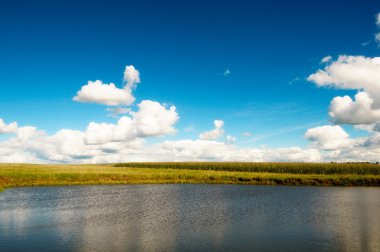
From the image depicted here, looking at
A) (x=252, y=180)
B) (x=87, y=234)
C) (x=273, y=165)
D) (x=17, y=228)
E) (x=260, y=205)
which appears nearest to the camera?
(x=87, y=234)

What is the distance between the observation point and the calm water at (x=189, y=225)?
76.4 feet

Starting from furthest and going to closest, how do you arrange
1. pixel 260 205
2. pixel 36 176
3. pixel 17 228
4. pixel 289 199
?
pixel 36 176 < pixel 289 199 < pixel 260 205 < pixel 17 228

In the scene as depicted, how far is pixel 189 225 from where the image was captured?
30.1 meters

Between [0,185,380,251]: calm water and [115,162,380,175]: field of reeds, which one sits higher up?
[115,162,380,175]: field of reeds

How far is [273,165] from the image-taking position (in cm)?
12469

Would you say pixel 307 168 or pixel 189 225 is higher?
pixel 307 168

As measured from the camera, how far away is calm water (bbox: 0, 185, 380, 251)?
917 inches

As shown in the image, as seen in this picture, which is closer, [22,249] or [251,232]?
[22,249]

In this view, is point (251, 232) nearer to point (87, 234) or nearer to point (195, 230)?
point (195, 230)

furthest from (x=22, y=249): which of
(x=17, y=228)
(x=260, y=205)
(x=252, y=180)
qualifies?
(x=252, y=180)

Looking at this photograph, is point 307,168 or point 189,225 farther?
point 307,168

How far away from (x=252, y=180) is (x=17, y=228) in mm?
60032

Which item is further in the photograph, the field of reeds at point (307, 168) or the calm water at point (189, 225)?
the field of reeds at point (307, 168)

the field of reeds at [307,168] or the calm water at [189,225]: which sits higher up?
the field of reeds at [307,168]
